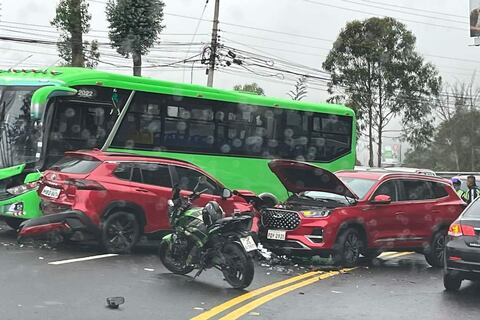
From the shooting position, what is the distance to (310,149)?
648 inches

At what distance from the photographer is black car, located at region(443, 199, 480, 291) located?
767 centimetres

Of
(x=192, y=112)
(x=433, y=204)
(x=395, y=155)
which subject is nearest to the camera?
(x=433, y=204)

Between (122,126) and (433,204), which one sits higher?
(122,126)

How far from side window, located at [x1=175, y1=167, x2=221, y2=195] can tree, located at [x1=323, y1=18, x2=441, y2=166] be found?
92.3ft

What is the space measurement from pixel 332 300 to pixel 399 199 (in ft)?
12.8

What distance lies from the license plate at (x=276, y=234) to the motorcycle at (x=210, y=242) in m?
2.01

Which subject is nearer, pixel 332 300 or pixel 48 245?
pixel 332 300

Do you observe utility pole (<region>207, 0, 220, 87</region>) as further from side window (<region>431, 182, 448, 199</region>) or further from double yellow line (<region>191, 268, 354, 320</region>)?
double yellow line (<region>191, 268, 354, 320</region>)

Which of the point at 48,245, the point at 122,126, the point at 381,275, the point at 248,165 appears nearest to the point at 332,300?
the point at 381,275

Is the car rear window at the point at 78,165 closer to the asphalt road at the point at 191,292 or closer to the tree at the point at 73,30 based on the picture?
the asphalt road at the point at 191,292

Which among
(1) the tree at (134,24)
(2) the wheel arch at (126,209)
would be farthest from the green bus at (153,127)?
(1) the tree at (134,24)

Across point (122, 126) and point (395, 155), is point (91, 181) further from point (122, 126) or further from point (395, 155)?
point (395, 155)

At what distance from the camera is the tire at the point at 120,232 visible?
32.4ft

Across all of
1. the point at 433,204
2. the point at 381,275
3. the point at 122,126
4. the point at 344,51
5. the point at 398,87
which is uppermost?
the point at 344,51
